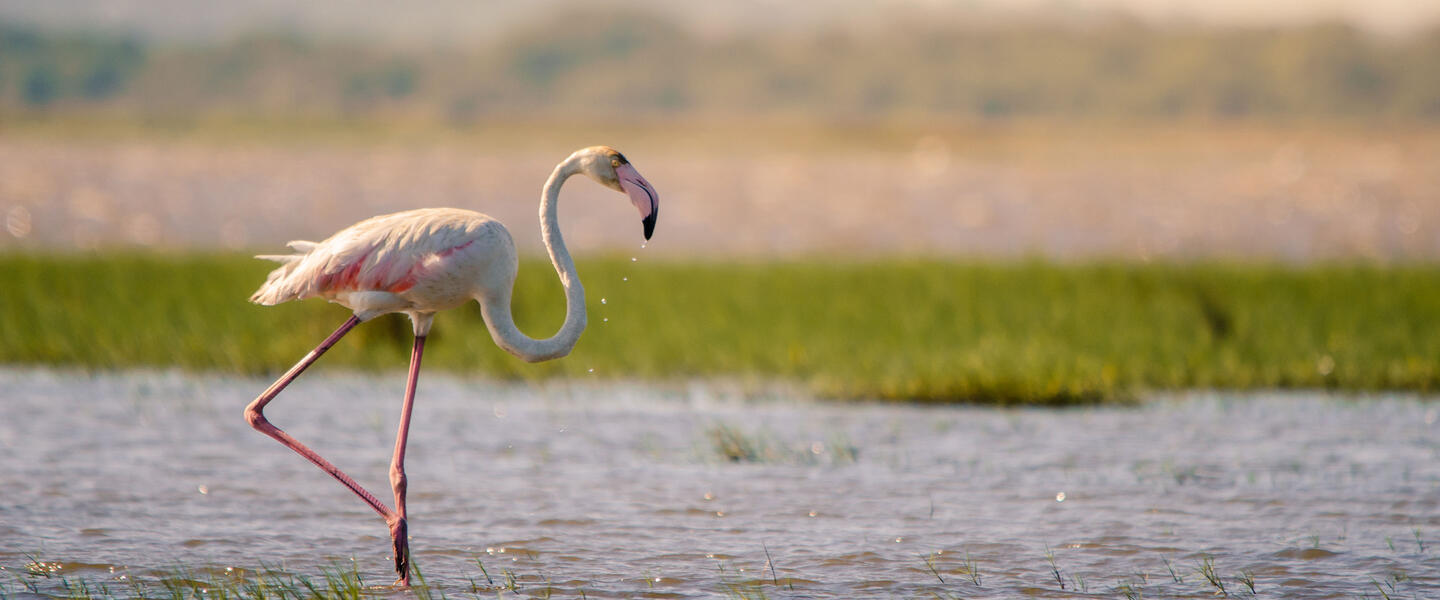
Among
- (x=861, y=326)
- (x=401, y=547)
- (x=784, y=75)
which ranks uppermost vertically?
(x=784, y=75)

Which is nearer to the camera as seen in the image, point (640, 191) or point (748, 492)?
point (640, 191)

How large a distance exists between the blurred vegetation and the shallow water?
11887cm

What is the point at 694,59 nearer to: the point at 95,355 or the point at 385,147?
the point at 385,147

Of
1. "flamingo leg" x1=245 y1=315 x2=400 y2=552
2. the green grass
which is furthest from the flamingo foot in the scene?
the green grass

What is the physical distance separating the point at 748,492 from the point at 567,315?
1.95m

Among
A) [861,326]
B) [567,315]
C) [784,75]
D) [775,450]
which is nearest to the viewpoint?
[567,315]

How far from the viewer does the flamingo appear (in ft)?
20.9

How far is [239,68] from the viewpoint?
152m

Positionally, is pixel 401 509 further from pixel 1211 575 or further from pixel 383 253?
pixel 1211 575

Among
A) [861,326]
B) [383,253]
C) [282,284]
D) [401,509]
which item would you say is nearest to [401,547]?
[401,509]

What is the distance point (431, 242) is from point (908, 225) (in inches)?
1336

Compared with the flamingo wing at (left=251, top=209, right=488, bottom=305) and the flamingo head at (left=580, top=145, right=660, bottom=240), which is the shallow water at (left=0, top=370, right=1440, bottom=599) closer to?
the flamingo wing at (left=251, top=209, right=488, bottom=305)

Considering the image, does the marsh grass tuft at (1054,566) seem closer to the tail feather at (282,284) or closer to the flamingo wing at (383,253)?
the flamingo wing at (383,253)

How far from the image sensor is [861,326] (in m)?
14.7
